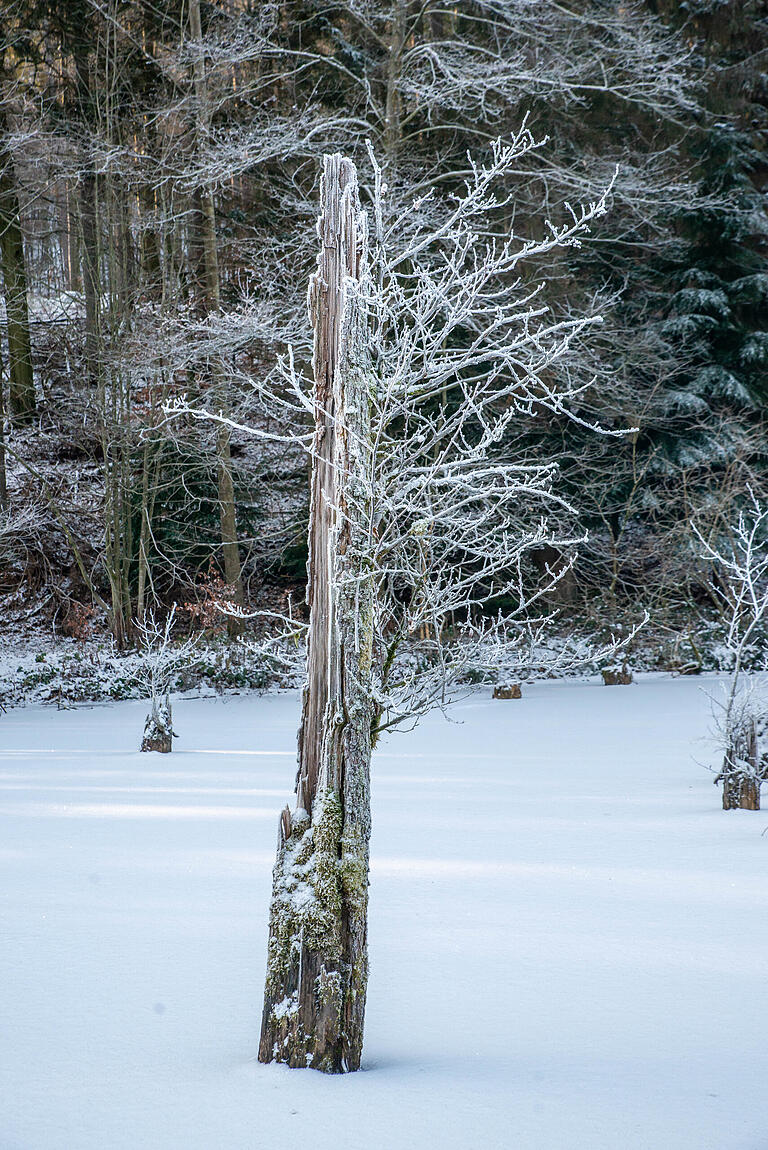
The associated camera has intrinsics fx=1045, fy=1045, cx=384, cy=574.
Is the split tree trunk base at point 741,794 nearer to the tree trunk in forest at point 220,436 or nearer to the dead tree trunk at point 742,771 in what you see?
the dead tree trunk at point 742,771

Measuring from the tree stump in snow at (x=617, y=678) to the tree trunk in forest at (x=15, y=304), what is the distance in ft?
33.4

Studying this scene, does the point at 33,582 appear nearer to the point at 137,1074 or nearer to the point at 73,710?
the point at 73,710

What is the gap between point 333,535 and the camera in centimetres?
320

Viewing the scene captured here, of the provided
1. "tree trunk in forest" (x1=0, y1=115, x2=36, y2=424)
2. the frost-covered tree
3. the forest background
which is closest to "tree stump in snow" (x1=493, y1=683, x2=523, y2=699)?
the forest background

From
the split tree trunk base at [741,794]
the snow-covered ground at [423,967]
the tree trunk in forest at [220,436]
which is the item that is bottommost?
the snow-covered ground at [423,967]

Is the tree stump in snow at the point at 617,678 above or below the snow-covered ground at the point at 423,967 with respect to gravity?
above

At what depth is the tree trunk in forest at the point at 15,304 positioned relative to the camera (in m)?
17.3

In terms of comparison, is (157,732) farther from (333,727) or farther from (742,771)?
(333,727)

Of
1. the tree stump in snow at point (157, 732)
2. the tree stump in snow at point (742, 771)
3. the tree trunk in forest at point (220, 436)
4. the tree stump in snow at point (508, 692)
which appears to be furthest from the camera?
the tree trunk in forest at point (220, 436)

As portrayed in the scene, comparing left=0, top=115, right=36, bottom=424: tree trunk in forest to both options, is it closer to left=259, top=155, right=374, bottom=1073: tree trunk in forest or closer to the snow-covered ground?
the snow-covered ground

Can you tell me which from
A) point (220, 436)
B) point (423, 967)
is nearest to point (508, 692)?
point (220, 436)

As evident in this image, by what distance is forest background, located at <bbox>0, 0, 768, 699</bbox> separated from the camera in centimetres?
1432

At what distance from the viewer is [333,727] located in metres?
3.13

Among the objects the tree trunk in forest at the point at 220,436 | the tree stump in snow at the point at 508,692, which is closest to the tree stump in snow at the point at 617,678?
the tree stump in snow at the point at 508,692
